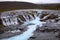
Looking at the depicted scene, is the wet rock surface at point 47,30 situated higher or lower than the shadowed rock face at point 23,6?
lower

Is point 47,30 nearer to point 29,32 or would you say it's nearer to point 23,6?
point 29,32

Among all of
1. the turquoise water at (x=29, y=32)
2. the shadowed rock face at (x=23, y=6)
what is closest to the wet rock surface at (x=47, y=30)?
the turquoise water at (x=29, y=32)

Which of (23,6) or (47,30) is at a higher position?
(23,6)

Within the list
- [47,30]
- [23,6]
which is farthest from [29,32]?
[23,6]

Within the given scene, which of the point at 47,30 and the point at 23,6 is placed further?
the point at 23,6

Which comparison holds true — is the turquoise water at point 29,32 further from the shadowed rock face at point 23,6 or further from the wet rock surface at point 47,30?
the shadowed rock face at point 23,6

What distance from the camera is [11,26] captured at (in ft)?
4.18

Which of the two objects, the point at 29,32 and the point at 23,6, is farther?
the point at 23,6

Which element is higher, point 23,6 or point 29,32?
point 23,6

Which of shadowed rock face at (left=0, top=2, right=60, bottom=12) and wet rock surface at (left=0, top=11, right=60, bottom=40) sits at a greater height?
shadowed rock face at (left=0, top=2, right=60, bottom=12)

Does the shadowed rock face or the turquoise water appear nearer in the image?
the turquoise water

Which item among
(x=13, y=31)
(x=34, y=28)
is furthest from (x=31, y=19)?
(x=13, y=31)

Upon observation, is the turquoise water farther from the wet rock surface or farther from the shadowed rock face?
the shadowed rock face

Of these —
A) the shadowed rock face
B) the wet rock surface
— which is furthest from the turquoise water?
the shadowed rock face
